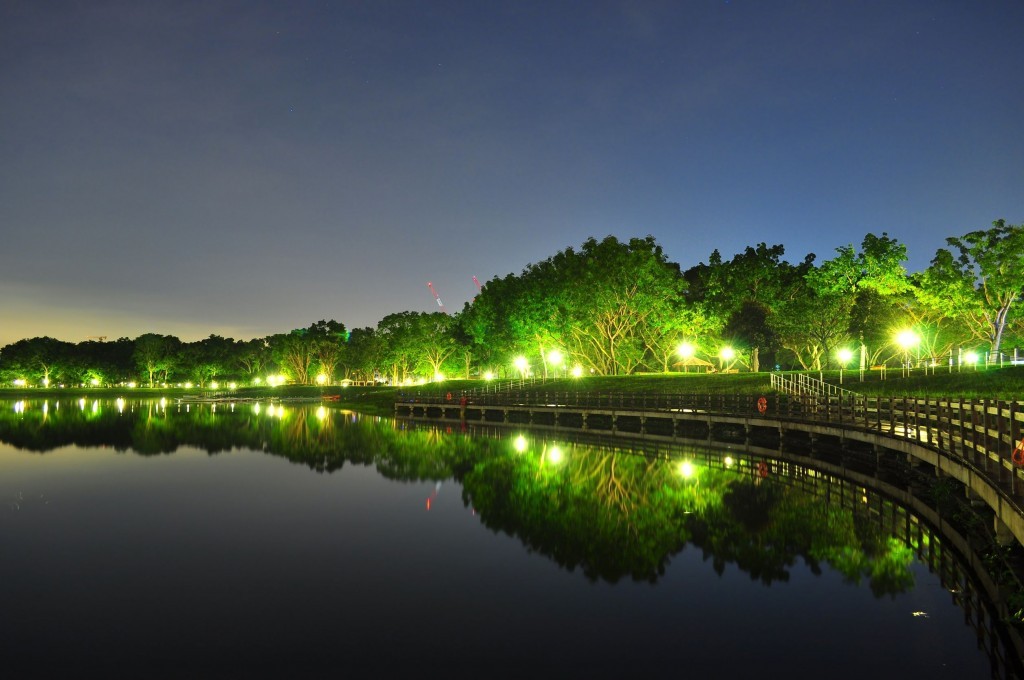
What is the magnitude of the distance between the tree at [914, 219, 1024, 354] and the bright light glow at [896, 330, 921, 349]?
335 centimetres

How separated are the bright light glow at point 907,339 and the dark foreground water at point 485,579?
97.4 feet

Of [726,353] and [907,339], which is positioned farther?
[726,353]

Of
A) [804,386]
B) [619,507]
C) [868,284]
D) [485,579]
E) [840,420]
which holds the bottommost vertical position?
[485,579]

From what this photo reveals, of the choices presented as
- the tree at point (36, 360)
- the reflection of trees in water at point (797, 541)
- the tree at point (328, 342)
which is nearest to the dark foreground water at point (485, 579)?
the reflection of trees in water at point (797, 541)

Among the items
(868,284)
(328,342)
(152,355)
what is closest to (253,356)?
(152,355)

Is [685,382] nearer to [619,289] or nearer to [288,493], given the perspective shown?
[619,289]

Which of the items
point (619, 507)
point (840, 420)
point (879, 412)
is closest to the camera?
point (619, 507)

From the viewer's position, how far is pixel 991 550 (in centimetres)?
1332

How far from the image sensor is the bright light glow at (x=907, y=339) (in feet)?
165

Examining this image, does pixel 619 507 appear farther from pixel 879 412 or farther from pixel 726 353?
pixel 726 353

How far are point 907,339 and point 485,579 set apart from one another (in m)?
45.9

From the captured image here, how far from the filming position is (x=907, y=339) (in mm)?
49781

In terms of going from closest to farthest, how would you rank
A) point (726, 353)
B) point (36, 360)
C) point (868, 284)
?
point (868, 284), point (726, 353), point (36, 360)

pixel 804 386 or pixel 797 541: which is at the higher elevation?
pixel 804 386
